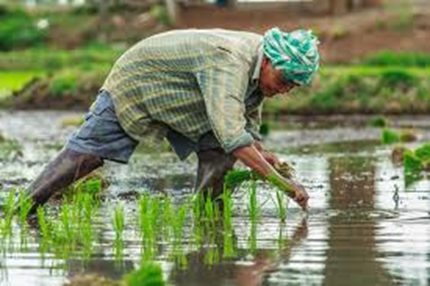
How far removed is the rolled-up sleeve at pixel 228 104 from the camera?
809 centimetres

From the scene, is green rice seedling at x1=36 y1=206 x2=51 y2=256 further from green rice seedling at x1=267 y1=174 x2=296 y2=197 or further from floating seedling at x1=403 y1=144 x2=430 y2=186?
floating seedling at x1=403 y1=144 x2=430 y2=186

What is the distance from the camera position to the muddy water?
682cm

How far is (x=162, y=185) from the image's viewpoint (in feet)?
37.6

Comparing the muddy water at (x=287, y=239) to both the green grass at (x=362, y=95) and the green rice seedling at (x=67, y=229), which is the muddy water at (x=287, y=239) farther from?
the green grass at (x=362, y=95)

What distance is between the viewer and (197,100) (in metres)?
8.55

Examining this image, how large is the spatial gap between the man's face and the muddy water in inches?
31.0

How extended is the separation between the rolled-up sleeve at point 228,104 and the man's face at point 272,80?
14 centimetres

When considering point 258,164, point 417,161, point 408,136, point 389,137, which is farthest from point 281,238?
point 408,136

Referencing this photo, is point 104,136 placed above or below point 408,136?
below

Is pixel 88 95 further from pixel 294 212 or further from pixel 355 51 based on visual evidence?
pixel 294 212

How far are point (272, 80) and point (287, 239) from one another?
95 centimetres

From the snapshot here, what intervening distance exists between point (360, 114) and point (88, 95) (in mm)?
4414

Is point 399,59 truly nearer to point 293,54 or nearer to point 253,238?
point 293,54

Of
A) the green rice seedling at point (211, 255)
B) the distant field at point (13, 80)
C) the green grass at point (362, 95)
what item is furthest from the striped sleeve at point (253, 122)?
the distant field at point (13, 80)
